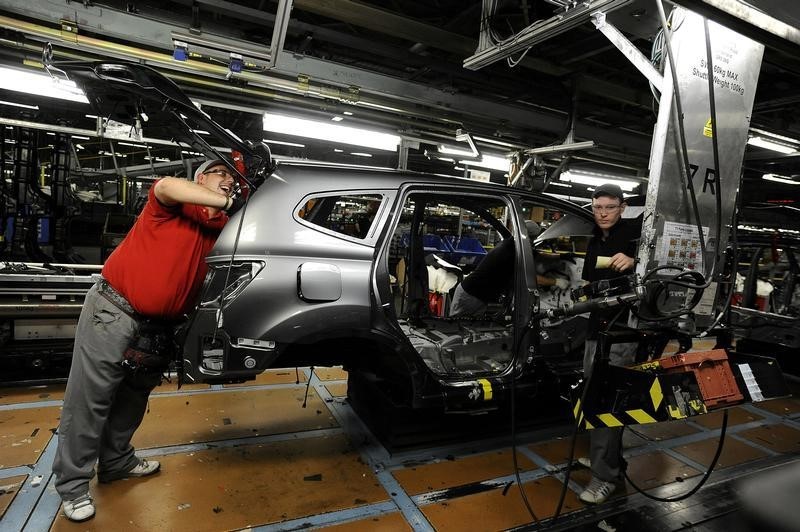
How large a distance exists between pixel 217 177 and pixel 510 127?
4.88 meters

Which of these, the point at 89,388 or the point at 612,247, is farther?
the point at 612,247

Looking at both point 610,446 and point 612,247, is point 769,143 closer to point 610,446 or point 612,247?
point 612,247

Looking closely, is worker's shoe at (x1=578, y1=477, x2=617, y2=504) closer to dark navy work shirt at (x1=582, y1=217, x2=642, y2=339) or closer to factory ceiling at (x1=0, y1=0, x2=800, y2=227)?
dark navy work shirt at (x1=582, y1=217, x2=642, y2=339)

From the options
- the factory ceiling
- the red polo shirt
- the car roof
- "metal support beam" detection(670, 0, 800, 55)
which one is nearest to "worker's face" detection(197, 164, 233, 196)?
the red polo shirt

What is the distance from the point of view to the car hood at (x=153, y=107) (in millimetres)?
1846

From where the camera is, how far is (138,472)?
241 centimetres

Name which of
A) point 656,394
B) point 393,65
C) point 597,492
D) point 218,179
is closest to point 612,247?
point 656,394

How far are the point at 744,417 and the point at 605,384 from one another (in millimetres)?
3181

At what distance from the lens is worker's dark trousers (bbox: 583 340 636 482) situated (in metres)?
2.45

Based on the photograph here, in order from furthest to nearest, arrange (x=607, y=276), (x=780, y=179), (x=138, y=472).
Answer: (x=780, y=179) → (x=607, y=276) → (x=138, y=472)

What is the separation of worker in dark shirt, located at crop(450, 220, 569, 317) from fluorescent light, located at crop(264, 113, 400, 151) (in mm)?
2316

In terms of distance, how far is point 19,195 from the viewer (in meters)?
4.32

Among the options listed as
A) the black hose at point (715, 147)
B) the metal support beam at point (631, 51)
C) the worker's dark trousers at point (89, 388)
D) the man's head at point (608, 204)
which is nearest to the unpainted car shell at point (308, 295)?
the worker's dark trousers at point (89, 388)

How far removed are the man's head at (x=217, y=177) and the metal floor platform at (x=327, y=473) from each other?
1.69m
